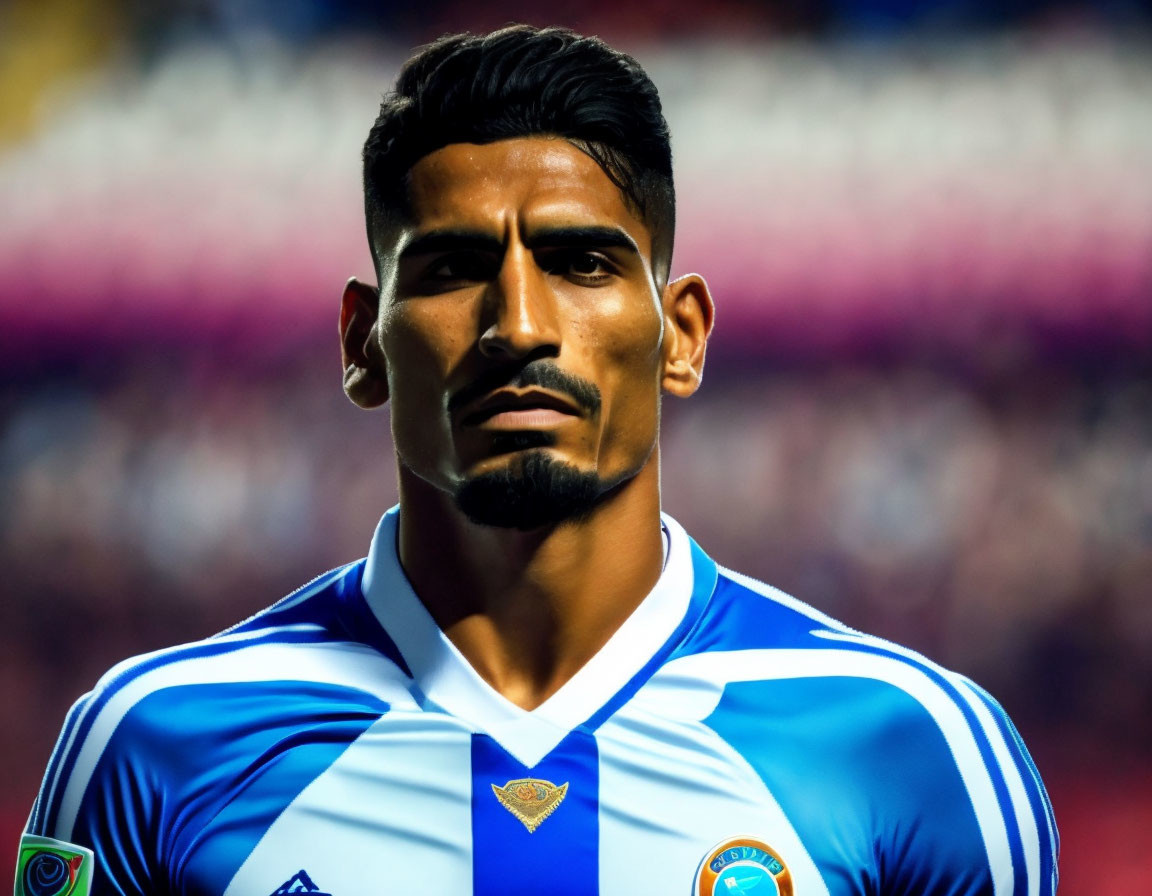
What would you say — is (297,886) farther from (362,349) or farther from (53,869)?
(362,349)

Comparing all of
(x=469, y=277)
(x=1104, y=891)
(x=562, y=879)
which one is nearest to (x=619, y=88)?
(x=469, y=277)

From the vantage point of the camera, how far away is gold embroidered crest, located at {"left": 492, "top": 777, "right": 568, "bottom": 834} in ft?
7.14

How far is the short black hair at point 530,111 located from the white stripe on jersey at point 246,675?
0.60 m

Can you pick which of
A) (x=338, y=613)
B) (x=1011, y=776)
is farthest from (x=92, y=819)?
(x=1011, y=776)

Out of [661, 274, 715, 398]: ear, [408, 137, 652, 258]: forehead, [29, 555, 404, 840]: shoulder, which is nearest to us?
[408, 137, 652, 258]: forehead

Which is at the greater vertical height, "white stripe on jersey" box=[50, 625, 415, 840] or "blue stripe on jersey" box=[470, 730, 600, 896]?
"white stripe on jersey" box=[50, 625, 415, 840]

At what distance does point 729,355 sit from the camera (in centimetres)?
420

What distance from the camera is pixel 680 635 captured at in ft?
7.78

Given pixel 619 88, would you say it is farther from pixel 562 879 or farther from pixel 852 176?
pixel 852 176

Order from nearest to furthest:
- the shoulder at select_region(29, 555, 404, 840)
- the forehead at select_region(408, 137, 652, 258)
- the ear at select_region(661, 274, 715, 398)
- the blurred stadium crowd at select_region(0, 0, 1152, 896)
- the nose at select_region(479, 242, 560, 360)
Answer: the nose at select_region(479, 242, 560, 360), the forehead at select_region(408, 137, 652, 258), the shoulder at select_region(29, 555, 404, 840), the ear at select_region(661, 274, 715, 398), the blurred stadium crowd at select_region(0, 0, 1152, 896)

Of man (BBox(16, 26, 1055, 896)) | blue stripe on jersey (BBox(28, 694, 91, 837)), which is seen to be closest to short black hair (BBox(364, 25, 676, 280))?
man (BBox(16, 26, 1055, 896))

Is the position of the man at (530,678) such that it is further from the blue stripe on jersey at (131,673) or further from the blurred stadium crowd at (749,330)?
the blurred stadium crowd at (749,330)

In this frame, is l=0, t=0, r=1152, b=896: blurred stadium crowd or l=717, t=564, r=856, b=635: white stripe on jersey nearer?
l=717, t=564, r=856, b=635: white stripe on jersey

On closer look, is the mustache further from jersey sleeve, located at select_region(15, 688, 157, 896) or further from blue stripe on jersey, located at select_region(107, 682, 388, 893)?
jersey sleeve, located at select_region(15, 688, 157, 896)
